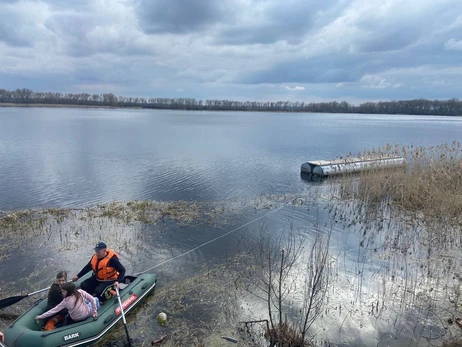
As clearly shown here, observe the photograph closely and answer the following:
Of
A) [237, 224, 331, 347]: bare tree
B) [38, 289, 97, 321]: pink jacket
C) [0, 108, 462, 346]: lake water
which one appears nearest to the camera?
[237, 224, 331, 347]: bare tree

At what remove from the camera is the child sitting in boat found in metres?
5.70

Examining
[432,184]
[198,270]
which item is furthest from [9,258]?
[432,184]

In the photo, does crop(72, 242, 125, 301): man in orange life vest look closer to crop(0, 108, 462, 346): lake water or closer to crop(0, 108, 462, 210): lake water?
crop(0, 108, 462, 346): lake water

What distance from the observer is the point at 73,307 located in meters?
5.78

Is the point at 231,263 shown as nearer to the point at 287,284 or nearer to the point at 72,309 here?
the point at 287,284

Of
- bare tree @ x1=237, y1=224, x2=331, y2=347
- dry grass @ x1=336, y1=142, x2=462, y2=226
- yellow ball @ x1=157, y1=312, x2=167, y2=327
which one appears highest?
dry grass @ x1=336, y1=142, x2=462, y2=226

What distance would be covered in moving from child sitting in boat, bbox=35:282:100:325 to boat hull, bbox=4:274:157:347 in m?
0.11

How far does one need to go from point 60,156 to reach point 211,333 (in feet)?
71.0

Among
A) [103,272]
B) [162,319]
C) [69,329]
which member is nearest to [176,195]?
[103,272]

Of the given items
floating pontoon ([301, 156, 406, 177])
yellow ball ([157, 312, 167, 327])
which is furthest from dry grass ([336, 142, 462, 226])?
yellow ball ([157, 312, 167, 327])

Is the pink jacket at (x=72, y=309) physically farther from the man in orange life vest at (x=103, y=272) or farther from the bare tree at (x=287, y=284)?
the bare tree at (x=287, y=284)

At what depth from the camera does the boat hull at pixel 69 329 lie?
5.31 m

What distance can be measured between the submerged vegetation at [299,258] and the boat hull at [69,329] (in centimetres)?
34

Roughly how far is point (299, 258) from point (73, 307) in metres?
5.67
